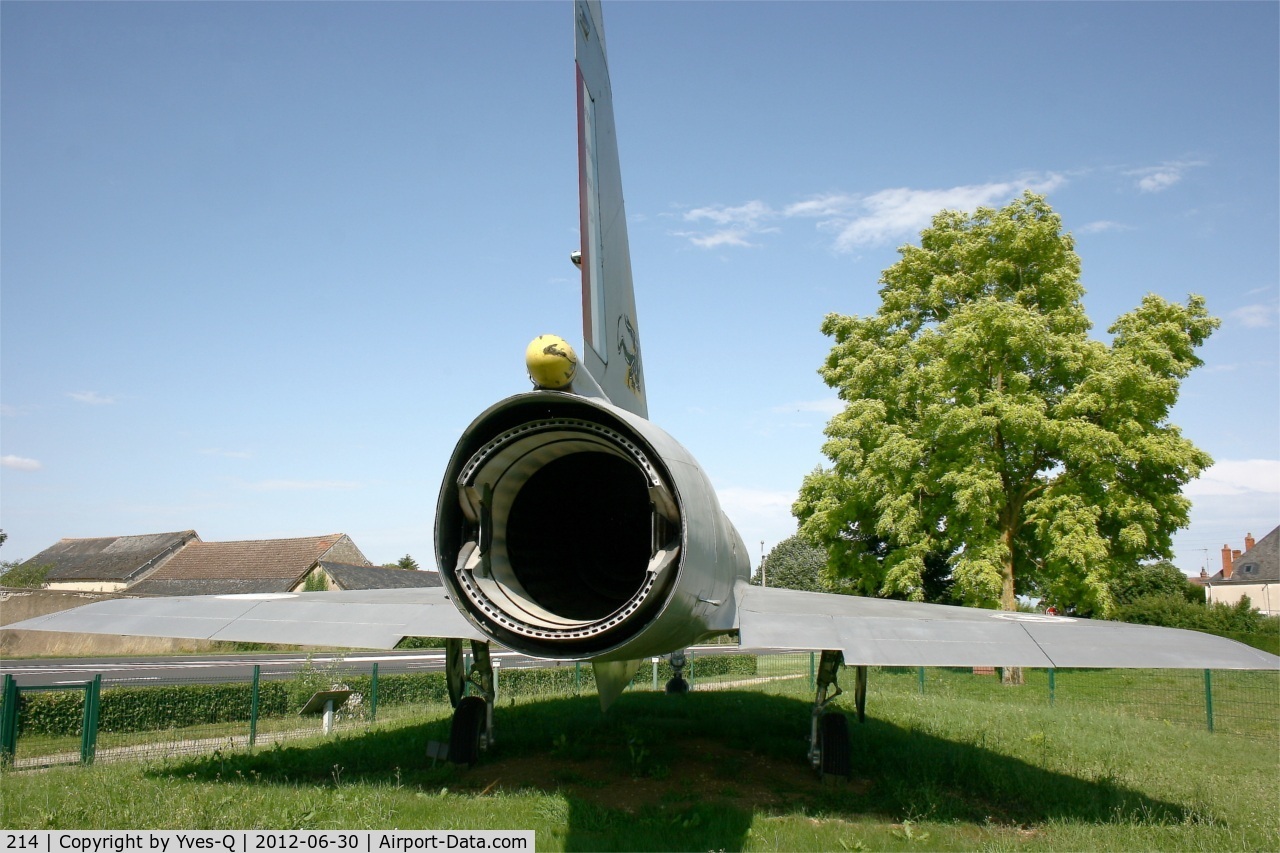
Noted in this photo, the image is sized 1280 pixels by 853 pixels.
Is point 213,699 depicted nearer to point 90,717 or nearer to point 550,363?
point 90,717

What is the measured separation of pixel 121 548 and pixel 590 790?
52.9m

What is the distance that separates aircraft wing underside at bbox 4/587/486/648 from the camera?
564 centimetres

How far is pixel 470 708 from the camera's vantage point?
7.44m

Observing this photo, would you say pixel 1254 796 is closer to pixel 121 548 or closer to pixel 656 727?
pixel 656 727

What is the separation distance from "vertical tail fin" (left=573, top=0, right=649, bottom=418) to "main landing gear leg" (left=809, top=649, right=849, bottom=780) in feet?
8.72

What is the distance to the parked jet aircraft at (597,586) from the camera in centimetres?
385

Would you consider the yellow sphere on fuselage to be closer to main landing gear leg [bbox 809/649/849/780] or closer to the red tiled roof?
main landing gear leg [bbox 809/649/849/780]

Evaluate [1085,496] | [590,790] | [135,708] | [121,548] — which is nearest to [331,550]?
[121,548]

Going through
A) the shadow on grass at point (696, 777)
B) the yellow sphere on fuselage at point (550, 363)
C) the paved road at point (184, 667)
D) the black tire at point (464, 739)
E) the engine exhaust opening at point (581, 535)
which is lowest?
the paved road at point (184, 667)

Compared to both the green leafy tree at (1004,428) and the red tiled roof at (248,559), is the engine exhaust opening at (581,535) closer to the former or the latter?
the green leafy tree at (1004,428)

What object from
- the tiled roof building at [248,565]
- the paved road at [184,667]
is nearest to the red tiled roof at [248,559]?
the tiled roof building at [248,565]

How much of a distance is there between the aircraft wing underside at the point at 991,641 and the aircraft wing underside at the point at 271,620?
2.14m

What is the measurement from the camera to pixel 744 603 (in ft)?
21.3

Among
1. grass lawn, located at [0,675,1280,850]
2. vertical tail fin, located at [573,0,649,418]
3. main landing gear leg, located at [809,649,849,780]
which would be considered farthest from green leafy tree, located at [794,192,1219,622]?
vertical tail fin, located at [573,0,649,418]
